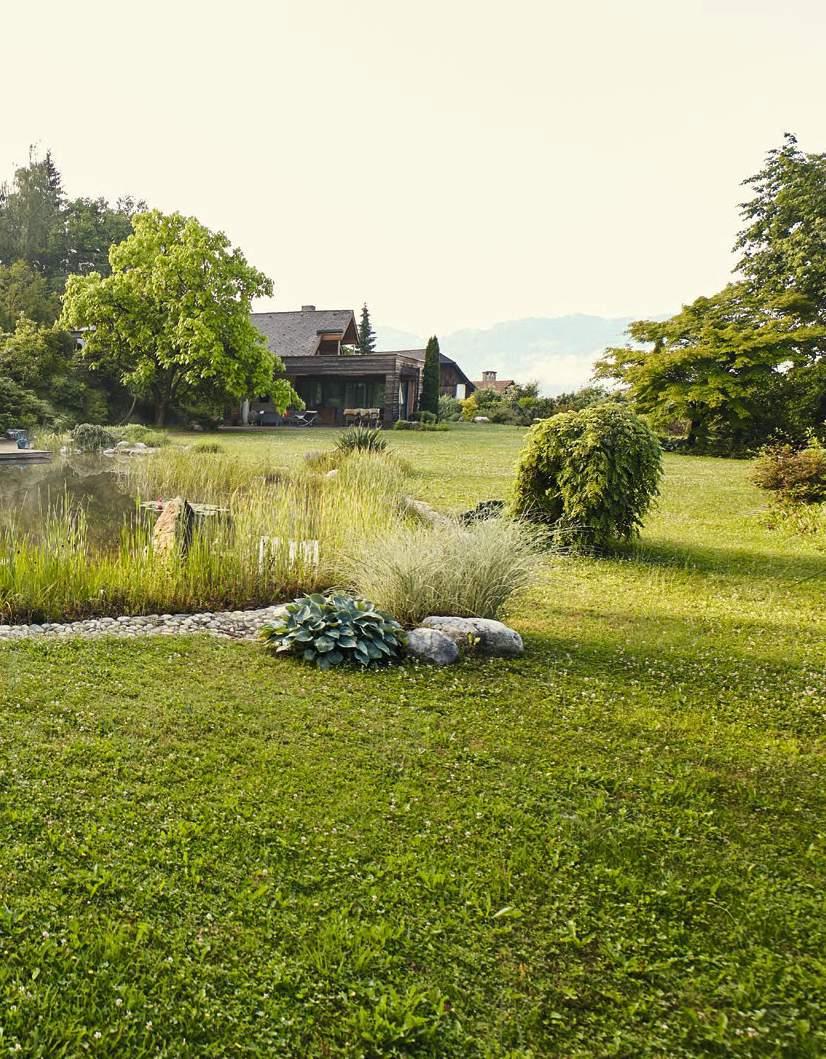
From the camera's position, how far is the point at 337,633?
410 cm

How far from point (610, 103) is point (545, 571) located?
6.17m

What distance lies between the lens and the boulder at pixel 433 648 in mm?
4121

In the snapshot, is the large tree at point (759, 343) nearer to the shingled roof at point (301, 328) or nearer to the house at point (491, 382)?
the shingled roof at point (301, 328)

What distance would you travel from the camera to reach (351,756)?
2.93 m

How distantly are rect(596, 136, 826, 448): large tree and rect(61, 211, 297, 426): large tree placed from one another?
456 inches

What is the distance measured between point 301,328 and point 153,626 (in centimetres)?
2763

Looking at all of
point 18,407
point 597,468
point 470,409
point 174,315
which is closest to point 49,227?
point 174,315

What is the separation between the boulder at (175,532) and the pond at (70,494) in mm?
709

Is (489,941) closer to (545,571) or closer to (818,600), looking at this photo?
(545,571)

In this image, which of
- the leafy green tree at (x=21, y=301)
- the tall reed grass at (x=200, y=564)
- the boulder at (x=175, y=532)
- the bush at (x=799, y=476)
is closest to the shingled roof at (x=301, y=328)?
the leafy green tree at (x=21, y=301)

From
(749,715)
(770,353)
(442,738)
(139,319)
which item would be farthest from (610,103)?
(139,319)

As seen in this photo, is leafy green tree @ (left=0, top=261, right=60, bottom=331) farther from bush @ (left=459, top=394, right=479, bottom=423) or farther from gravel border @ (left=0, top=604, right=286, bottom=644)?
gravel border @ (left=0, top=604, right=286, bottom=644)

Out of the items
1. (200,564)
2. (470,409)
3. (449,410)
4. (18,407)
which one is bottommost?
(200,564)

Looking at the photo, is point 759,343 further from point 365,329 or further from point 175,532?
point 365,329
